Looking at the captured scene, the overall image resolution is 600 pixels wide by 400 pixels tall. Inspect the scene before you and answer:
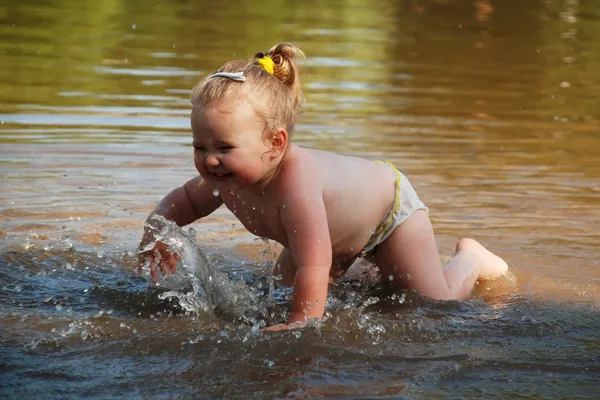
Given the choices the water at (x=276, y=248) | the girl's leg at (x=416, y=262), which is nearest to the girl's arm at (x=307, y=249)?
the water at (x=276, y=248)

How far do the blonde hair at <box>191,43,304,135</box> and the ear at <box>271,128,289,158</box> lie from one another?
0.08 feet

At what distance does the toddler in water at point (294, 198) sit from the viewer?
3.81m

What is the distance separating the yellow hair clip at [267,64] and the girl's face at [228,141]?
9.3 inches

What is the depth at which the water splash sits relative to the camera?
4273 mm

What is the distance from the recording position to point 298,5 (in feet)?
62.3

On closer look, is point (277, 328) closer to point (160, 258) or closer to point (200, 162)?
point (200, 162)

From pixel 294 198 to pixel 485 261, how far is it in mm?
1311

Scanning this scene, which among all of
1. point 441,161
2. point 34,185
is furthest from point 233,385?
point 441,161

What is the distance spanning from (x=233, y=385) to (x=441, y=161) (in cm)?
401

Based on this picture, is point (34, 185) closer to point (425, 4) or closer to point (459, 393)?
point (459, 393)

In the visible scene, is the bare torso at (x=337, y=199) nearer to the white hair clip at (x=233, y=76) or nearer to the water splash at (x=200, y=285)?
the water splash at (x=200, y=285)

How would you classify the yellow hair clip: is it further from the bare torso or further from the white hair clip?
the bare torso

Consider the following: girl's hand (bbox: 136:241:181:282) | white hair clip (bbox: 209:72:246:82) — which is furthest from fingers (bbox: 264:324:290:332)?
white hair clip (bbox: 209:72:246:82)

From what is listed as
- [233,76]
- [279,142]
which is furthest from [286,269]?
[233,76]
